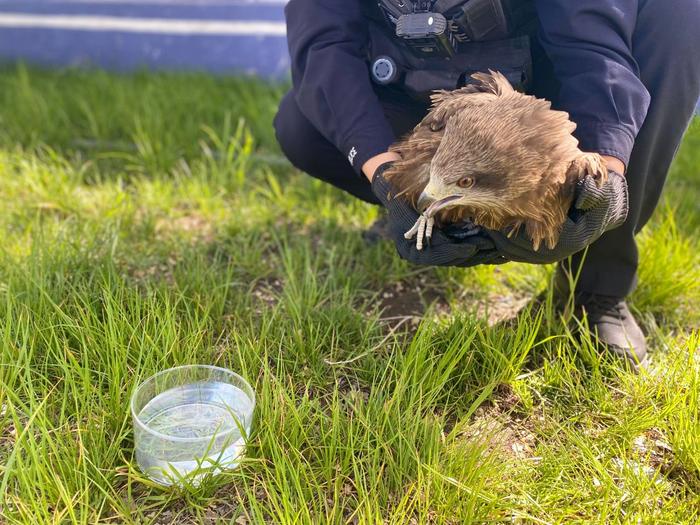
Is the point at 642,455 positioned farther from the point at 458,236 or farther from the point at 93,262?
the point at 93,262

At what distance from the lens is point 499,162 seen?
1.27 meters

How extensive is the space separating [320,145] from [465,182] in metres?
0.90

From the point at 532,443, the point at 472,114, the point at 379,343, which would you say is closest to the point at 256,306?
the point at 379,343

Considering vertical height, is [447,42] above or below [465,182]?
above

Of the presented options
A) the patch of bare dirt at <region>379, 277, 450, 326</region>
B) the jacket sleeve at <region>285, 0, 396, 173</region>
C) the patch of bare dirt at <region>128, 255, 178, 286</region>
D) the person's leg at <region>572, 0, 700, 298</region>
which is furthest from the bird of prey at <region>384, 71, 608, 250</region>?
the patch of bare dirt at <region>128, 255, 178, 286</region>

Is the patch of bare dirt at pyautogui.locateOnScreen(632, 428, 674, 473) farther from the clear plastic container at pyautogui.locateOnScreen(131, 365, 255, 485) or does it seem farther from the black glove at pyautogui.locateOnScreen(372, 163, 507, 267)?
the clear plastic container at pyautogui.locateOnScreen(131, 365, 255, 485)

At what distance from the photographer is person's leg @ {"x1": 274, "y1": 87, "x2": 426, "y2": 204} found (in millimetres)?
1999

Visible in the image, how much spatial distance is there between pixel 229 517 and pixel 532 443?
0.72 m

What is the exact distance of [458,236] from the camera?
1.55 metres

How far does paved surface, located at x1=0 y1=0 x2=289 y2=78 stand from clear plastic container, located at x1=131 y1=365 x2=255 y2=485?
2.52m

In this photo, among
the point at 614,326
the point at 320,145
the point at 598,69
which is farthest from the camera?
the point at 320,145

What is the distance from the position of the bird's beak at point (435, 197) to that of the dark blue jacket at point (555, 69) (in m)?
0.36

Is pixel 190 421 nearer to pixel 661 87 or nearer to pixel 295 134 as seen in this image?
pixel 295 134

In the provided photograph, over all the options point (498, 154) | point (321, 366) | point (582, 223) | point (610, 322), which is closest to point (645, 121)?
point (582, 223)
